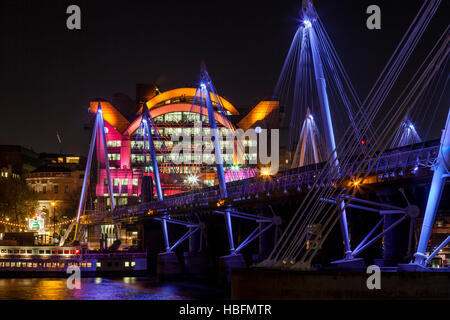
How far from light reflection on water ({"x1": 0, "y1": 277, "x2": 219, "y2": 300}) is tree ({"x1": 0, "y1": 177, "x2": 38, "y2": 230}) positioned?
4826 centimetres

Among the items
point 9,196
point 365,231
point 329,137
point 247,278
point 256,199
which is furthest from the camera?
point 9,196

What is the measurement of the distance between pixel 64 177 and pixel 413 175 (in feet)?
381

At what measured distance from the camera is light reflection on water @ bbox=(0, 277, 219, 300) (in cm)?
5131

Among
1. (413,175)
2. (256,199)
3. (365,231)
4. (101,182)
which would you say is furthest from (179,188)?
(413,175)

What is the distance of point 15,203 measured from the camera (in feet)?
387

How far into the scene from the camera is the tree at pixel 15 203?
117000 millimetres

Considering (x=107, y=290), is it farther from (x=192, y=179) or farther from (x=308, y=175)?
(x=192, y=179)

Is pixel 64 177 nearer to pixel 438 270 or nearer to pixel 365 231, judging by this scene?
pixel 365 231

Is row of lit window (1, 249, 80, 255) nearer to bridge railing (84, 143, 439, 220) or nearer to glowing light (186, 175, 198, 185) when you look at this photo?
bridge railing (84, 143, 439, 220)

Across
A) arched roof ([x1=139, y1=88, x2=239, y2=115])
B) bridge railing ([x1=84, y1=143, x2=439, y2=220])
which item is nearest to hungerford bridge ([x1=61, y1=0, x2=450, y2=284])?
bridge railing ([x1=84, y1=143, x2=439, y2=220])

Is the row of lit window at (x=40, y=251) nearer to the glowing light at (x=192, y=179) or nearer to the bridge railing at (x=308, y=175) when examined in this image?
the bridge railing at (x=308, y=175)

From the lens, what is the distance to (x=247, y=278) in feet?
102

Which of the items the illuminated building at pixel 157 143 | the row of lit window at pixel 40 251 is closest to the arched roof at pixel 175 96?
the illuminated building at pixel 157 143

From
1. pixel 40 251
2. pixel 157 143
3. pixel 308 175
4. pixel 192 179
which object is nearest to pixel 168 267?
pixel 40 251
